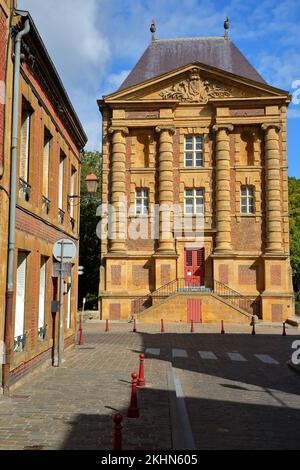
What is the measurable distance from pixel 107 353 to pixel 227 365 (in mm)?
4169

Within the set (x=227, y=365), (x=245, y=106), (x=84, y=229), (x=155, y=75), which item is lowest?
(x=227, y=365)

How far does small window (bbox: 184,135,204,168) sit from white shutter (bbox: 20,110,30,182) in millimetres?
24764

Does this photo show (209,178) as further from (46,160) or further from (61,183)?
(46,160)

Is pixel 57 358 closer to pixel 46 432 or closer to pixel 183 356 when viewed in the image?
pixel 183 356

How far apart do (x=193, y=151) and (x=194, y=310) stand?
11.6 metres

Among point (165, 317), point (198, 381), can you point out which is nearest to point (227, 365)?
point (198, 381)

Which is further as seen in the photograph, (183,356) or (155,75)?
(155,75)

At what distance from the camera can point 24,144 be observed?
36.9 ft

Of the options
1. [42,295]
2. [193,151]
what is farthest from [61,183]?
[193,151]

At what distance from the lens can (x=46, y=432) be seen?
6949mm

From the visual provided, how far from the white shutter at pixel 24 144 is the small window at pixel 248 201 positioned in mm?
25095

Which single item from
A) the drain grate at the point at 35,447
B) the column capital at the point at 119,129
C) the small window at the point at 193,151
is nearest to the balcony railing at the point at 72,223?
the drain grate at the point at 35,447

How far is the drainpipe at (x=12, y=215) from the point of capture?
9.27 meters
